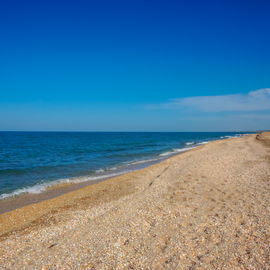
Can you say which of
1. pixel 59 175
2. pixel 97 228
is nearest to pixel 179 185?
pixel 97 228

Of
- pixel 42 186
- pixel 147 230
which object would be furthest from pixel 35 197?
pixel 147 230

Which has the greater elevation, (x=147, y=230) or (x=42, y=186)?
(x=147, y=230)

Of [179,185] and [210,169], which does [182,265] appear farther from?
[210,169]

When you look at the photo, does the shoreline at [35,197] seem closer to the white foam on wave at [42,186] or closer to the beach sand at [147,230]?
the white foam on wave at [42,186]

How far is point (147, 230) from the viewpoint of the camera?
20.9 ft

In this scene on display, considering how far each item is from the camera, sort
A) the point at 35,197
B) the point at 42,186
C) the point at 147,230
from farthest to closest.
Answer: the point at 42,186 < the point at 35,197 < the point at 147,230

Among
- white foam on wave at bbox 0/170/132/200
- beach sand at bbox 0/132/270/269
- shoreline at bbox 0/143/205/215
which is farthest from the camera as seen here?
white foam on wave at bbox 0/170/132/200

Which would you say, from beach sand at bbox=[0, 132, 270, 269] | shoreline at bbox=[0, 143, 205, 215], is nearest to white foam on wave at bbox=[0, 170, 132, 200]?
shoreline at bbox=[0, 143, 205, 215]

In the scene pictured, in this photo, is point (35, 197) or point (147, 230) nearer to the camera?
point (147, 230)

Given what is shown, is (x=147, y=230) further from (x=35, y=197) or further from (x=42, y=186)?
(x=42, y=186)

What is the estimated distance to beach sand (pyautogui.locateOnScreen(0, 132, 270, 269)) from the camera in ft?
16.4

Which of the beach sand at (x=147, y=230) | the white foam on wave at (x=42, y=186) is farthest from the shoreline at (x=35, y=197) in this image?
the beach sand at (x=147, y=230)

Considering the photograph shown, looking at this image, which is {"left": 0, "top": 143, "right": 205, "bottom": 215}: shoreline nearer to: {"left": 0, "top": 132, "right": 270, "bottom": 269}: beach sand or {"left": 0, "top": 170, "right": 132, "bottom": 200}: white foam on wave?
{"left": 0, "top": 170, "right": 132, "bottom": 200}: white foam on wave

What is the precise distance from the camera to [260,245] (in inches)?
208
